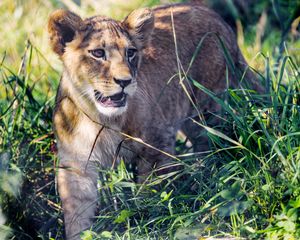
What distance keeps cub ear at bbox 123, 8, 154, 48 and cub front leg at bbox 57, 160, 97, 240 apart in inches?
33.8

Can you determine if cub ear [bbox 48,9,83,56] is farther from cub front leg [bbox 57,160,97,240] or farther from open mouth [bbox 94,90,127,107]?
cub front leg [bbox 57,160,97,240]

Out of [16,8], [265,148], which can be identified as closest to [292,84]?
[265,148]

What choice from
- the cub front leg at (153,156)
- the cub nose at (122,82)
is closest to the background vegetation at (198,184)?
the cub front leg at (153,156)

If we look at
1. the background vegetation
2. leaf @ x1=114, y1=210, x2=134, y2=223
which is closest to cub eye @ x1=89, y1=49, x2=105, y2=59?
the background vegetation

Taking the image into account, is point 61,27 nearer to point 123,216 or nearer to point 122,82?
point 122,82

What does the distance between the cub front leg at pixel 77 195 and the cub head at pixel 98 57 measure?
1.39 feet

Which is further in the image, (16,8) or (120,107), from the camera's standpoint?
(16,8)

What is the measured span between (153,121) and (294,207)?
142 cm

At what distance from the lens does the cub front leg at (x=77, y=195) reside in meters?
4.81

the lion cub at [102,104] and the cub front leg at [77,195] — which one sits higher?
the lion cub at [102,104]

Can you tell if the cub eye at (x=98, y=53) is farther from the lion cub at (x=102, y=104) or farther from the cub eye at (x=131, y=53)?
the cub eye at (x=131, y=53)

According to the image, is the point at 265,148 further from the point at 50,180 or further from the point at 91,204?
the point at 50,180

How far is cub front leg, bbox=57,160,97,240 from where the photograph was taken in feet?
15.8

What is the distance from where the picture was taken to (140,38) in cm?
505
